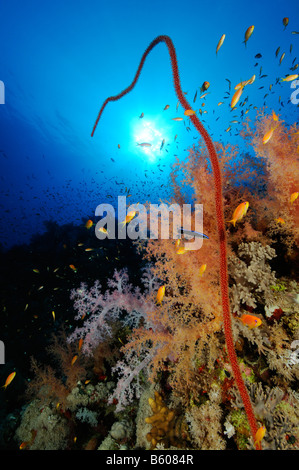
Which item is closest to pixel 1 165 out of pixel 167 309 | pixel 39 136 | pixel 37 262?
pixel 39 136

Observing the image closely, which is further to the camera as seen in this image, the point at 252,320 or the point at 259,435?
the point at 252,320

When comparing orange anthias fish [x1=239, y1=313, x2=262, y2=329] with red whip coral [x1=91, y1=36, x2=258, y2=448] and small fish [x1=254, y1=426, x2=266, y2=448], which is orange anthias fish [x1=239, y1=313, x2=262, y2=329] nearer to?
red whip coral [x1=91, y1=36, x2=258, y2=448]

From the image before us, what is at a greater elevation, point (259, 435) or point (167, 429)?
point (259, 435)

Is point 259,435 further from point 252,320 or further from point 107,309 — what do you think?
point 107,309

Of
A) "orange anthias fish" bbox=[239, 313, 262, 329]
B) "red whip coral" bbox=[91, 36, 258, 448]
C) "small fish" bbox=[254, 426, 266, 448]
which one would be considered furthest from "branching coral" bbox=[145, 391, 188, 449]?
"orange anthias fish" bbox=[239, 313, 262, 329]

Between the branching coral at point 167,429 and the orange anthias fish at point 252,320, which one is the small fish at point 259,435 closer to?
the orange anthias fish at point 252,320

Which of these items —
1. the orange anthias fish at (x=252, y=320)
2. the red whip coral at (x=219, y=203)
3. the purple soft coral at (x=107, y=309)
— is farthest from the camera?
the purple soft coral at (x=107, y=309)

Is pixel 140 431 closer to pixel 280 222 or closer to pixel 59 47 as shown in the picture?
pixel 280 222

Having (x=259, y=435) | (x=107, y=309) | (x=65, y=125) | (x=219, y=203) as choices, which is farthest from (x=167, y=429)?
(x=65, y=125)

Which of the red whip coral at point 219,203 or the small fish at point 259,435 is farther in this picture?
the small fish at point 259,435

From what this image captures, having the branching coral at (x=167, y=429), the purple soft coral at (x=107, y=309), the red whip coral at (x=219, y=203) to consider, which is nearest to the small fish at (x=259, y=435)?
the red whip coral at (x=219, y=203)

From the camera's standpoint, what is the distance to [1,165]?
6309cm

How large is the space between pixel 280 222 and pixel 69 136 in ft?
221

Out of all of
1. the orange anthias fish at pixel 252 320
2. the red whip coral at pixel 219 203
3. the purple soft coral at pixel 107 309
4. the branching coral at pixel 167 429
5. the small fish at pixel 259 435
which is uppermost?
the red whip coral at pixel 219 203
